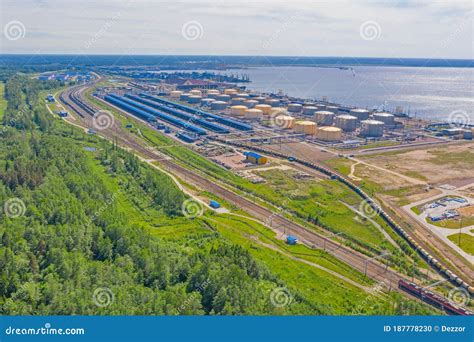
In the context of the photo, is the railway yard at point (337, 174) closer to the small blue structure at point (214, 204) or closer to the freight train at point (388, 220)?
the freight train at point (388, 220)

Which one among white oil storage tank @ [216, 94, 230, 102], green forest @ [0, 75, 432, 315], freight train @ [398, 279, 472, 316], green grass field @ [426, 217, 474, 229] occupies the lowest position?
freight train @ [398, 279, 472, 316]

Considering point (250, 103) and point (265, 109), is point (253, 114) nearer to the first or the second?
point (265, 109)

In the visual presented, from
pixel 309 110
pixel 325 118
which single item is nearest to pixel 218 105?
pixel 309 110

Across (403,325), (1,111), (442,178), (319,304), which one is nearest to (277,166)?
(442,178)

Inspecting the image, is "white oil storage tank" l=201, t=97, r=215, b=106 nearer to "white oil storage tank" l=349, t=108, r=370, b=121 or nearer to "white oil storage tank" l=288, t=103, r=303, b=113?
"white oil storage tank" l=288, t=103, r=303, b=113

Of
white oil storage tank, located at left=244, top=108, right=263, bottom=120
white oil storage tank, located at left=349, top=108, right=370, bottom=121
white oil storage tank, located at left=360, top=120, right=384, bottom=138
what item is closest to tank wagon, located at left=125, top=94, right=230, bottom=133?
white oil storage tank, located at left=244, top=108, right=263, bottom=120

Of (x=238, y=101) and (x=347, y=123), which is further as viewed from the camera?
(x=238, y=101)

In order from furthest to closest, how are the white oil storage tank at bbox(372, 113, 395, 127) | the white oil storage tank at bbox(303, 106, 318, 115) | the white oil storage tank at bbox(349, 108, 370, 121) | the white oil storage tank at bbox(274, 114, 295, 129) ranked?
1. the white oil storage tank at bbox(303, 106, 318, 115)
2. the white oil storage tank at bbox(349, 108, 370, 121)
3. the white oil storage tank at bbox(372, 113, 395, 127)
4. the white oil storage tank at bbox(274, 114, 295, 129)
